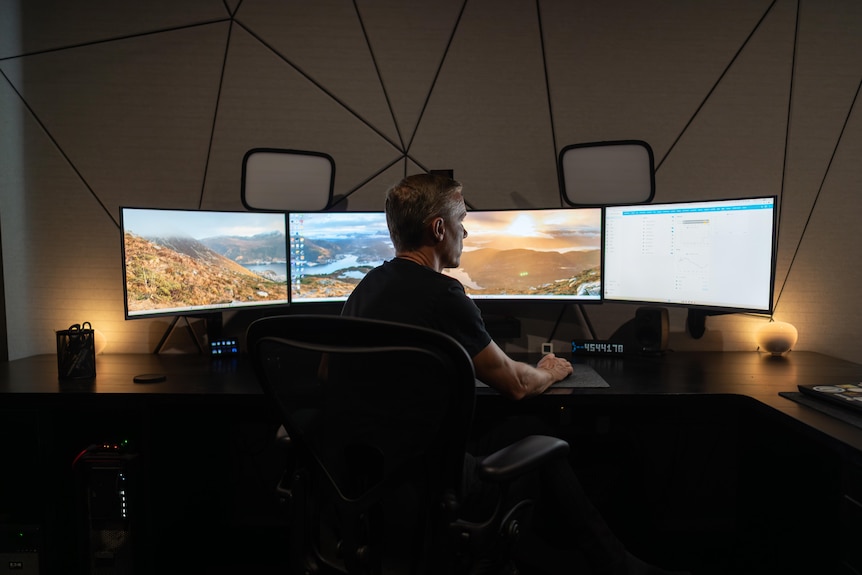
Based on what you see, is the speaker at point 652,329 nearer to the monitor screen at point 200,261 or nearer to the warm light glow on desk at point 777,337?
the warm light glow on desk at point 777,337

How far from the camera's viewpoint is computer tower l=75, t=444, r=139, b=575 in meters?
1.95

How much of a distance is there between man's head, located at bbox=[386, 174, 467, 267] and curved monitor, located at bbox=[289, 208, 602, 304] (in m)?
0.74

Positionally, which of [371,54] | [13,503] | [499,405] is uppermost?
[371,54]

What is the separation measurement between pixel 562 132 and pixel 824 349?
4.95 ft

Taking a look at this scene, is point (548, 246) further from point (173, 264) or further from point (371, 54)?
point (173, 264)

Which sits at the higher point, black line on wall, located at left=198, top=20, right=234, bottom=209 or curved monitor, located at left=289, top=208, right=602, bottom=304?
black line on wall, located at left=198, top=20, right=234, bottom=209

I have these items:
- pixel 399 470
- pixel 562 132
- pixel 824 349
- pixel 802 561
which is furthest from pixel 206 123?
pixel 824 349

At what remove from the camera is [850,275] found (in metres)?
2.60

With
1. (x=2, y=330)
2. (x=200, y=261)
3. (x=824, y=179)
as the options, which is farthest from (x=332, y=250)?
(x=824, y=179)

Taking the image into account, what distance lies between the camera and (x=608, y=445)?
2297mm

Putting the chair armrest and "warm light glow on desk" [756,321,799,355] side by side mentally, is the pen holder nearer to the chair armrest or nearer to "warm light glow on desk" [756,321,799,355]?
the chair armrest

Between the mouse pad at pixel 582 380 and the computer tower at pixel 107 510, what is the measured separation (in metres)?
1.21

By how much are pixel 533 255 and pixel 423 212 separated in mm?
897

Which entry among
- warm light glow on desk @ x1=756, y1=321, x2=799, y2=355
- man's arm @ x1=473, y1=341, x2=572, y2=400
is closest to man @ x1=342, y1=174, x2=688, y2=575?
man's arm @ x1=473, y1=341, x2=572, y2=400
